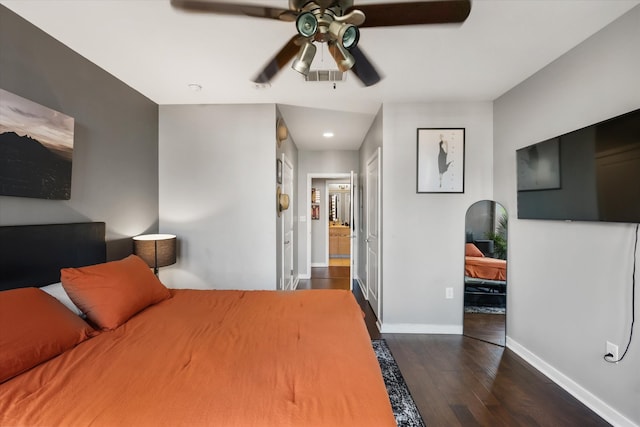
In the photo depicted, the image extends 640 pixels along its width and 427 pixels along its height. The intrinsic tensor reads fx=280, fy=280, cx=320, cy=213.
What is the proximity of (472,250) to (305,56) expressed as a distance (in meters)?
2.61

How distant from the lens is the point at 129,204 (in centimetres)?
262

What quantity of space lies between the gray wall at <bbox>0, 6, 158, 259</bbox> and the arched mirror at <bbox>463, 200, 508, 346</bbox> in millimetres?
3405

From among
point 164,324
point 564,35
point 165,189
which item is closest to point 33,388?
point 164,324

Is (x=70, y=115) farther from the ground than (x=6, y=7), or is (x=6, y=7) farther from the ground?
(x=6, y=7)

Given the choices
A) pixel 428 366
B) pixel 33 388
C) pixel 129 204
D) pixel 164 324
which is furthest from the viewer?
pixel 129 204

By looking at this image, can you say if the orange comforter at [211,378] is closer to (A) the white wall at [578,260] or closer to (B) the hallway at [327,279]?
(A) the white wall at [578,260]

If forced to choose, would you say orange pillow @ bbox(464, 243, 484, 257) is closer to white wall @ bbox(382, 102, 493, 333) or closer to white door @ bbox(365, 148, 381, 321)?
white wall @ bbox(382, 102, 493, 333)

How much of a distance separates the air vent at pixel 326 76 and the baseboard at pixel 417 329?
2.51 m

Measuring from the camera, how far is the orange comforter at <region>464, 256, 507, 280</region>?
9.32 feet

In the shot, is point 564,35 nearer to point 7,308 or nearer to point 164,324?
point 164,324

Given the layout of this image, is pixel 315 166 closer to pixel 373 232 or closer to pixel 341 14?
pixel 373 232

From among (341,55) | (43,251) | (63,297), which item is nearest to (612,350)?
(341,55)

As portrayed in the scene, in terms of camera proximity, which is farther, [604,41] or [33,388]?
[604,41]

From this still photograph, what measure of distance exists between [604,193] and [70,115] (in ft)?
12.0
